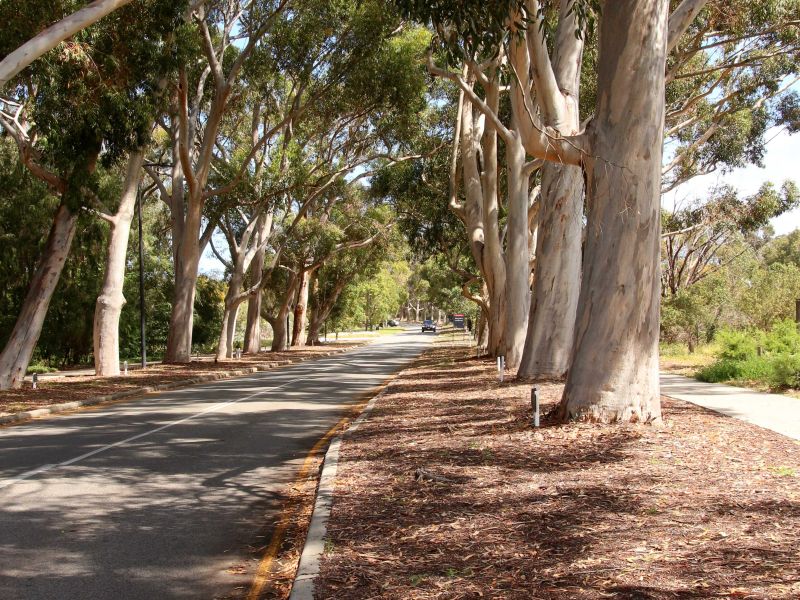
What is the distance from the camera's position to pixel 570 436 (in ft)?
28.0

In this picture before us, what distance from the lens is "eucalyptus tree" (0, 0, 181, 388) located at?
58.4ft

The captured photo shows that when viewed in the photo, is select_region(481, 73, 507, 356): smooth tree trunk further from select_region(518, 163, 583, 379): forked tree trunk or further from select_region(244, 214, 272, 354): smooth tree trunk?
select_region(244, 214, 272, 354): smooth tree trunk

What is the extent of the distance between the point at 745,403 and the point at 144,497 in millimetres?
10012

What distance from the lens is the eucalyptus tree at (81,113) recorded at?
17812 mm

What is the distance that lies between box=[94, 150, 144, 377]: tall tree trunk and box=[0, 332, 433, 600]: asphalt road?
333 inches

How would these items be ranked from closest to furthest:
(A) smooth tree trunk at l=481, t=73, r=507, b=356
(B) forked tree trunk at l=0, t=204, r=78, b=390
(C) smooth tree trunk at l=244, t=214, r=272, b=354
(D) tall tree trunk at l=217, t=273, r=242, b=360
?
(B) forked tree trunk at l=0, t=204, r=78, b=390
(A) smooth tree trunk at l=481, t=73, r=507, b=356
(D) tall tree trunk at l=217, t=273, r=242, b=360
(C) smooth tree trunk at l=244, t=214, r=272, b=354

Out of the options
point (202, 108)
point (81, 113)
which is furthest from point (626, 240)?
point (202, 108)

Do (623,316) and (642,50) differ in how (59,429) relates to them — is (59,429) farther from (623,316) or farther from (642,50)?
(642,50)

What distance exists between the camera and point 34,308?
1934 centimetres

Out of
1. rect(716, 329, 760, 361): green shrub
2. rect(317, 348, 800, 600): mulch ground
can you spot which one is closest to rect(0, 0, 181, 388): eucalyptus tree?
rect(317, 348, 800, 600): mulch ground

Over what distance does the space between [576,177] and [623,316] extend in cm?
759

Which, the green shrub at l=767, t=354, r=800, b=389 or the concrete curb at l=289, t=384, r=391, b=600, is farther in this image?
the green shrub at l=767, t=354, r=800, b=389

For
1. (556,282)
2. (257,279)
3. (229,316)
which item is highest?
(257,279)

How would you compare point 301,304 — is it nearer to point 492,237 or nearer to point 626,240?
point 492,237
